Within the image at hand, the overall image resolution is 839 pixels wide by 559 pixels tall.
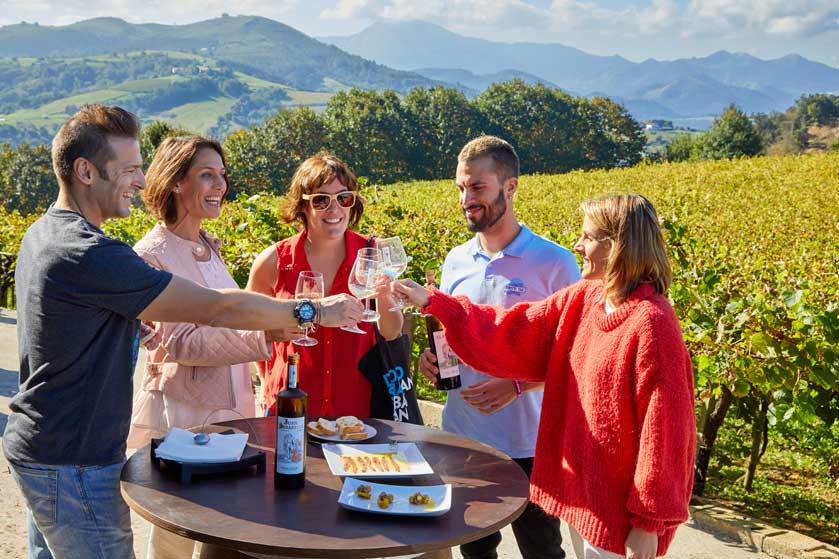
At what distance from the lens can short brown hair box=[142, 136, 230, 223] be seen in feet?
11.1

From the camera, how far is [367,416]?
11.5 ft

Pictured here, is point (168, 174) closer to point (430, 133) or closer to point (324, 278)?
point (324, 278)

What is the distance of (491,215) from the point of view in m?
3.41

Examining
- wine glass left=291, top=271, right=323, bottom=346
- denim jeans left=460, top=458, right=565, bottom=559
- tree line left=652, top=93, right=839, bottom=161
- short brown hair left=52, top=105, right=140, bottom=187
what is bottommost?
denim jeans left=460, top=458, right=565, bottom=559

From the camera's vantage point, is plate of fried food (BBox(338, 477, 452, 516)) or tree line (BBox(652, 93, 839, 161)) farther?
tree line (BBox(652, 93, 839, 161))

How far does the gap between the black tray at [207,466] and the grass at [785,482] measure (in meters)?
3.32

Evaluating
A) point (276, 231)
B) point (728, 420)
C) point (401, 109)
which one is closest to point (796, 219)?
point (728, 420)

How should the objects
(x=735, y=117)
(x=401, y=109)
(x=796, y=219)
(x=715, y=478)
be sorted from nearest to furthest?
1. (x=715, y=478)
2. (x=796, y=219)
3. (x=735, y=117)
4. (x=401, y=109)

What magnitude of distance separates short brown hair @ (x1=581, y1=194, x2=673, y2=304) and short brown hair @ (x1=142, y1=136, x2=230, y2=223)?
174 centimetres

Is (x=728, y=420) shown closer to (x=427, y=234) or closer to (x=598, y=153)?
(x=427, y=234)

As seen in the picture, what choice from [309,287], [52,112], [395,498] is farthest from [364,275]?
[52,112]

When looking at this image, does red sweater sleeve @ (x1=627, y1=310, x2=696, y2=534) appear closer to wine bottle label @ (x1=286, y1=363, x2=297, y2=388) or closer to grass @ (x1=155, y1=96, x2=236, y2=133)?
wine bottle label @ (x1=286, y1=363, x2=297, y2=388)

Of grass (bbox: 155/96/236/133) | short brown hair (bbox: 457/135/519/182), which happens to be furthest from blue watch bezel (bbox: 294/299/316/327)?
grass (bbox: 155/96/236/133)

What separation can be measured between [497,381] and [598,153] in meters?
76.8
